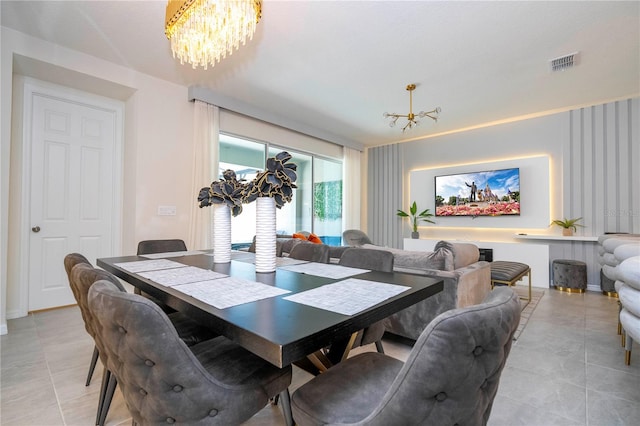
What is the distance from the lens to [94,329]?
115 centimetres

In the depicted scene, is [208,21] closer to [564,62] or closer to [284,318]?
[284,318]

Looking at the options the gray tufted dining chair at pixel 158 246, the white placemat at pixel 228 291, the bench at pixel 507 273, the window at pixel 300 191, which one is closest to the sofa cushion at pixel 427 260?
the bench at pixel 507 273

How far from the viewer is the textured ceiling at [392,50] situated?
247cm

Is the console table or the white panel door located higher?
the white panel door

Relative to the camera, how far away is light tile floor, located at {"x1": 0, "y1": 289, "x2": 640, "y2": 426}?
154cm

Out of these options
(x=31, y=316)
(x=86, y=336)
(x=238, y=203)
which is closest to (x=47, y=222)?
(x=31, y=316)

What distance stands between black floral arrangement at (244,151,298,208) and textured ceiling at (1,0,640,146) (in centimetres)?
167

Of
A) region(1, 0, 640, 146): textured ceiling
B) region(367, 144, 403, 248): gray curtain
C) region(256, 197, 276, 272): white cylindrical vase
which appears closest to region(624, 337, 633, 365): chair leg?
region(256, 197, 276, 272): white cylindrical vase

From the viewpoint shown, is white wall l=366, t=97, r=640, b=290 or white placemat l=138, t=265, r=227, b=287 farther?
white wall l=366, t=97, r=640, b=290

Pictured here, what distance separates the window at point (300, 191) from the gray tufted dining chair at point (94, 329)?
10.0 ft

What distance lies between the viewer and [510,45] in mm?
2920

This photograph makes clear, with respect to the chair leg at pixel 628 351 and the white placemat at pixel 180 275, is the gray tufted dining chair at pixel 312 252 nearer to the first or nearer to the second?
the white placemat at pixel 180 275

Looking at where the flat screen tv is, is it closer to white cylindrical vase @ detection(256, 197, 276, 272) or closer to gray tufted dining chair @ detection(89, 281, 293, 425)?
white cylindrical vase @ detection(256, 197, 276, 272)

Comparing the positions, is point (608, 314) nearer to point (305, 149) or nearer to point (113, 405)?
point (113, 405)
